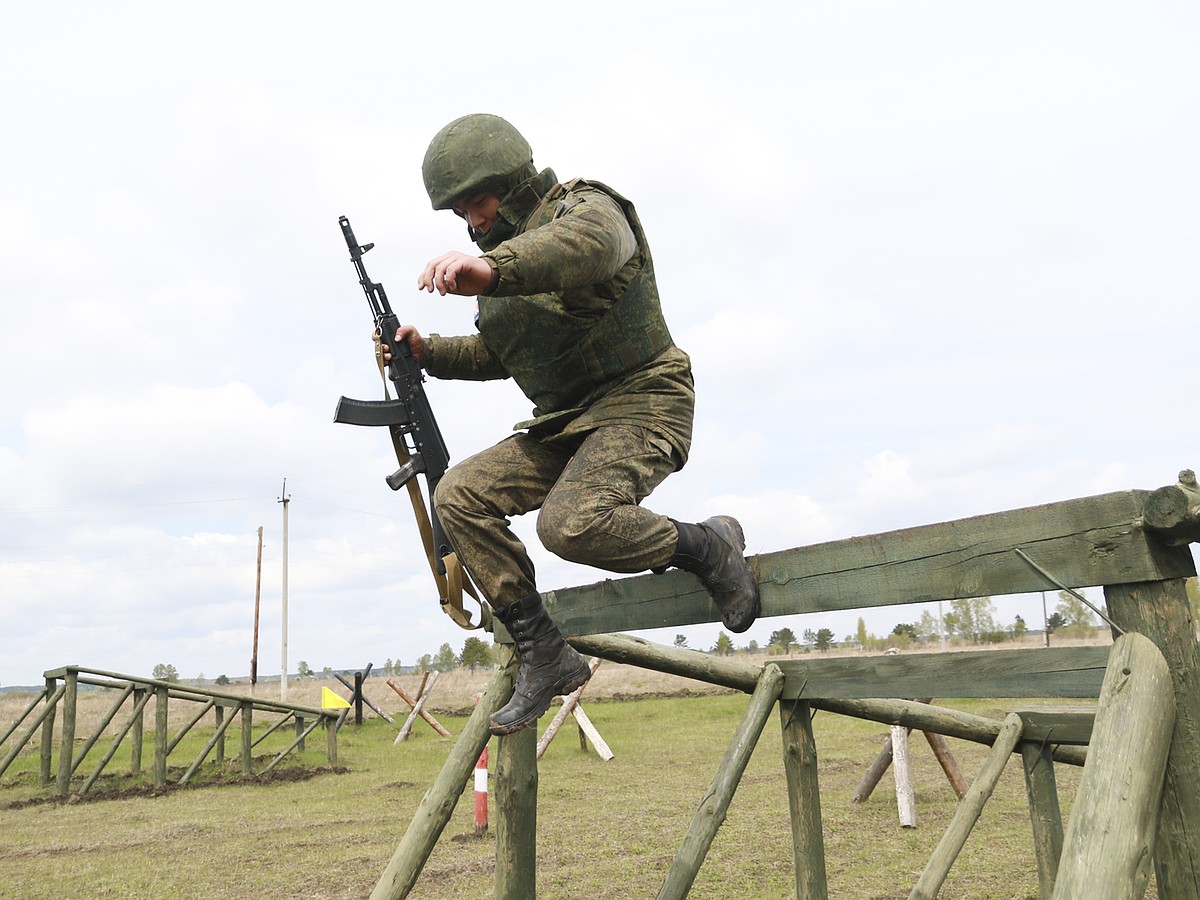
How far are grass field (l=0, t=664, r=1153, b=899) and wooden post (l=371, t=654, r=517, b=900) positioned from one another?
5.05 m

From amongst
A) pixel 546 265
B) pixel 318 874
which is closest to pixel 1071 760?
pixel 546 265

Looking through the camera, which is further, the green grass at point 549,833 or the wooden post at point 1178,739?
the green grass at point 549,833

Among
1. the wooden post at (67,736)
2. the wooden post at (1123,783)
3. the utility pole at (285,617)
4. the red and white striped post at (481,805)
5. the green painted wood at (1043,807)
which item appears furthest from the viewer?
the utility pole at (285,617)

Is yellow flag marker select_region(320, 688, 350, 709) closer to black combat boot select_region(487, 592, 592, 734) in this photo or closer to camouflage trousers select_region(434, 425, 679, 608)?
black combat boot select_region(487, 592, 592, 734)

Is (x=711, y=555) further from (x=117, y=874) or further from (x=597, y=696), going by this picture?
A: (x=597, y=696)

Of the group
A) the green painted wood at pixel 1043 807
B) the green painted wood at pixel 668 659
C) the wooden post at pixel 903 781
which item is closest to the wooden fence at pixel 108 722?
the wooden post at pixel 903 781

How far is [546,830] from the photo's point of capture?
1166cm

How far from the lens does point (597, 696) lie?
27.1 m

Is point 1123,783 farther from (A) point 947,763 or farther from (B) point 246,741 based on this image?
(B) point 246,741

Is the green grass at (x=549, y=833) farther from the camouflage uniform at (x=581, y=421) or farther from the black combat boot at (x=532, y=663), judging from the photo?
the camouflage uniform at (x=581, y=421)

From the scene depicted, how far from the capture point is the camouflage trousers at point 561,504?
3547 mm

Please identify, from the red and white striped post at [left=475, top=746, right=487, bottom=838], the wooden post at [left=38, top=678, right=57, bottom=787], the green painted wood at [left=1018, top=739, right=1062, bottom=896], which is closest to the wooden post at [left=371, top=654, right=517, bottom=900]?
the green painted wood at [left=1018, top=739, right=1062, bottom=896]

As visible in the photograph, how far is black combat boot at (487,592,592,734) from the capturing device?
3938 millimetres

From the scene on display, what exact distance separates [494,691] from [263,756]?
17317 mm
